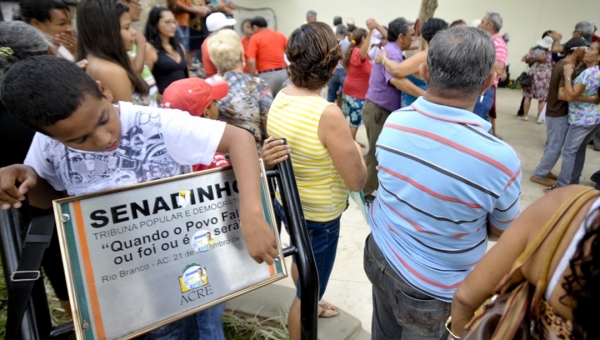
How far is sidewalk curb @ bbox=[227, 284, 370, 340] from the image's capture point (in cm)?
236

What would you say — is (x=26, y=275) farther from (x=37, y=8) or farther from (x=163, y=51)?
(x=163, y=51)

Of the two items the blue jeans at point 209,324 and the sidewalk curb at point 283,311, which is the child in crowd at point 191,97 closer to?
the blue jeans at point 209,324

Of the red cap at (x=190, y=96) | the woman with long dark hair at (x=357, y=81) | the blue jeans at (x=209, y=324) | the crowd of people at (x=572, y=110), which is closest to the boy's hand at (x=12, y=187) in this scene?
the blue jeans at (x=209, y=324)

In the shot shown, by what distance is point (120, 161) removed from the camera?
1.27 meters

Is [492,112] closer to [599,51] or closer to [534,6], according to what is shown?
[599,51]

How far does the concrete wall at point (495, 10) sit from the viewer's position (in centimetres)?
1173

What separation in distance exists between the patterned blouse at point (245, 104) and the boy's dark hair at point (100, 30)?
2.23ft

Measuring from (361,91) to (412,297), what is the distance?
410cm

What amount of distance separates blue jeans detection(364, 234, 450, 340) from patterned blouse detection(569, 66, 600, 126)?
4.01 metres

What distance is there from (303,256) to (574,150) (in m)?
4.66

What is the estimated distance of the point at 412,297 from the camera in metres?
1.46

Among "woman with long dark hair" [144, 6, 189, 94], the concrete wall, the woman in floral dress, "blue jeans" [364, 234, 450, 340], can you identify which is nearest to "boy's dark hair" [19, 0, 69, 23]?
"woman with long dark hair" [144, 6, 189, 94]

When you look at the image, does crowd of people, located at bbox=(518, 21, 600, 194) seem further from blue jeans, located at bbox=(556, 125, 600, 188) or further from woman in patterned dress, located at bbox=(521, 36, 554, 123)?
woman in patterned dress, located at bbox=(521, 36, 554, 123)

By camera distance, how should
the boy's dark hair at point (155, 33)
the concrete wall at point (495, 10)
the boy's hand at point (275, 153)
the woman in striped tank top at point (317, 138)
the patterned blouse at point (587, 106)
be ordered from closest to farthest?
the boy's hand at point (275, 153) < the woman in striped tank top at point (317, 138) < the boy's dark hair at point (155, 33) < the patterned blouse at point (587, 106) < the concrete wall at point (495, 10)
